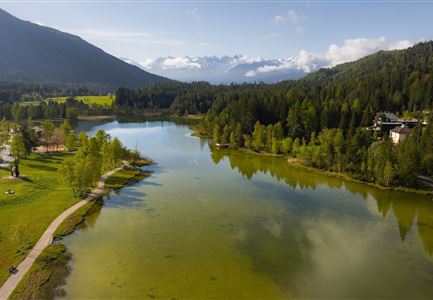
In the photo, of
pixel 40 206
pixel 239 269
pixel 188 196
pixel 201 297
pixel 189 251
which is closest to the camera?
pixel 201 297

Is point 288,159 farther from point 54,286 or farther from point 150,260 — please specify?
point 54,286

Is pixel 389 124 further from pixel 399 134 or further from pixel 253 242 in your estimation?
pixel 253 242

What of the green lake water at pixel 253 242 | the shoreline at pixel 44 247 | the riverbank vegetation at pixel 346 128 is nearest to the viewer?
the shoreline at pixel 44 247

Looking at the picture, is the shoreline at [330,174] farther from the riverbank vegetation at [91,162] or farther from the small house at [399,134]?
the riverbank vegetation at [91,162]

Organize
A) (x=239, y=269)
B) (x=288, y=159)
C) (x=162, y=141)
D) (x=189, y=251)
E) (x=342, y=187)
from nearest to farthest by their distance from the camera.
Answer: (x=239, y=269) → (x=189, y=251) → (x=342, y=187) → (x=288, y=159) → (x=162, y=141)

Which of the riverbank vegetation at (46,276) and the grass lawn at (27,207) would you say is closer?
the riverbank vegetation at (46,276)

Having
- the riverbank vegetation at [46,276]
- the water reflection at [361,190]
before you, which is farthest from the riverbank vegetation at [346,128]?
the riverbank vegetation at [46,276]

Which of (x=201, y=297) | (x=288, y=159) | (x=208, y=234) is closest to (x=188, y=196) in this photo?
(x=208, y=234)

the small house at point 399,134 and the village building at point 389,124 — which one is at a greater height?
the village building at point 389,124
